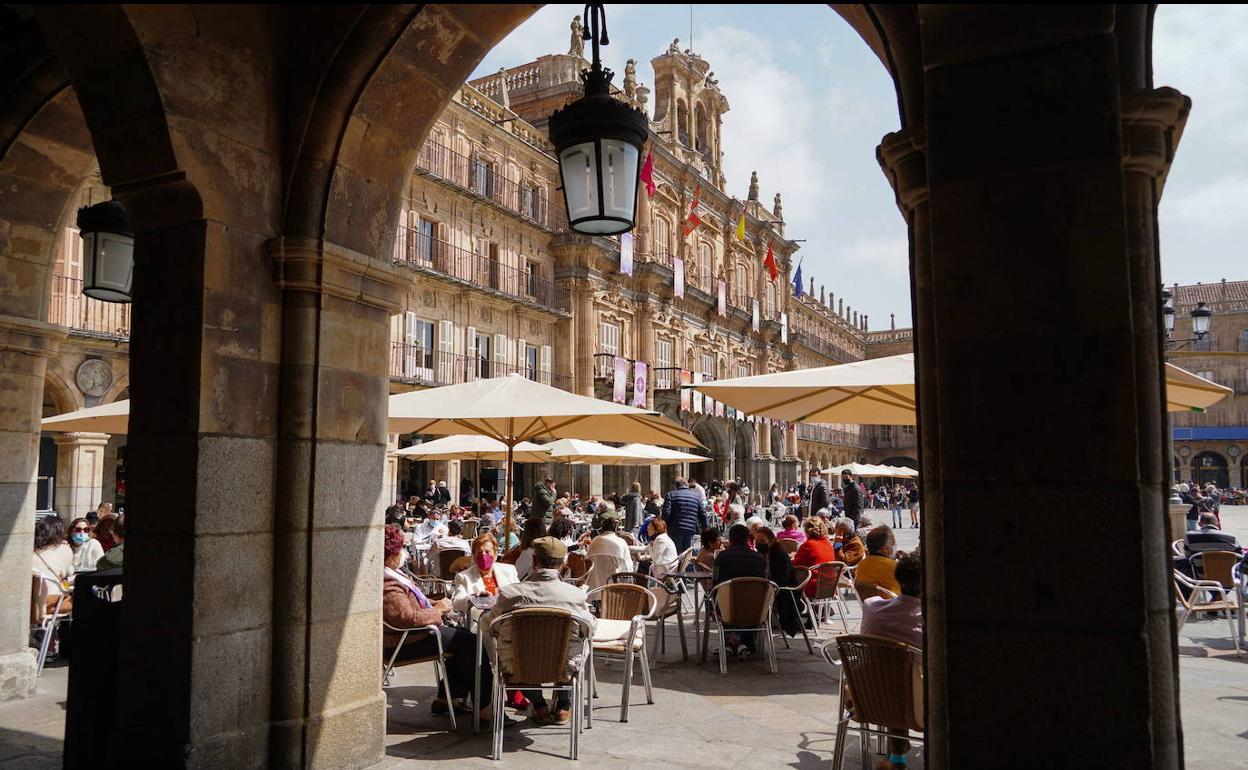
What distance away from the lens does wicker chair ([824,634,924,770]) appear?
3.47m

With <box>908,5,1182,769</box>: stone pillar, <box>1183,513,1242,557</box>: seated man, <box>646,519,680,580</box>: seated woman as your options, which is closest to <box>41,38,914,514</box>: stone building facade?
<box>646,519,680,580</box>: seated woman

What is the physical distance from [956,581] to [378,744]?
2.73 meters

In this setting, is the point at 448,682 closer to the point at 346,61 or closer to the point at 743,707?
the point at 743,707

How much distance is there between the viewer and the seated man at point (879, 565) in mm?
5707

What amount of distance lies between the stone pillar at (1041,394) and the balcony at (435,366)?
60.7 ft

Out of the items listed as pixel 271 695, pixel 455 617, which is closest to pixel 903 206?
pixel 271 695

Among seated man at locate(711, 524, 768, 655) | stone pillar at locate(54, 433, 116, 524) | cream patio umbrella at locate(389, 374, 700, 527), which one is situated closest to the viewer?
cream patio umbrella at locate(389, 374, 700, 527)

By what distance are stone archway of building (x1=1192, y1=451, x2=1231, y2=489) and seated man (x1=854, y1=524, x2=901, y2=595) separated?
57454 mm

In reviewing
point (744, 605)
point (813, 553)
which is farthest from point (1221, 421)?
point (744, 605)

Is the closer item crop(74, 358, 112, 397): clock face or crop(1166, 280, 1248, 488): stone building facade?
crop(74, 358, 112, 397): clock face

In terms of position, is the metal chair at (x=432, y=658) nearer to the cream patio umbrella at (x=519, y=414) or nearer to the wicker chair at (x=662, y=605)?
the wicker chair at (x=662, y=605)

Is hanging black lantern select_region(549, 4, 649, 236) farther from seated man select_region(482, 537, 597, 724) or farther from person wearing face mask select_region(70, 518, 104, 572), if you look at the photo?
person wearing face mask select_region(70, 518, 104, 572)

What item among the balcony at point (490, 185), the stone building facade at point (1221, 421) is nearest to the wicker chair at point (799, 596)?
the balcony at point (490, 185)

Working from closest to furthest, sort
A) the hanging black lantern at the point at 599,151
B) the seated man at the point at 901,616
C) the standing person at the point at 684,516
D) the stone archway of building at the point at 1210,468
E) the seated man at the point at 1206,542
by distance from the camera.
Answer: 1. the hanging black lantern at the point at 599,151
2. the seated man at the point at 901,616
3. the seated man at the point at 1206,542
4. the standing person at the point at 684,516
5. the stone archway of building at the point at 1210,468
